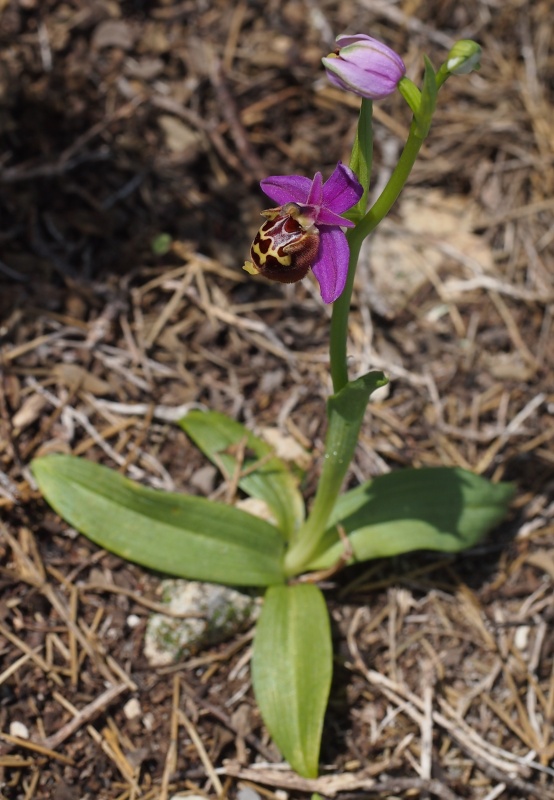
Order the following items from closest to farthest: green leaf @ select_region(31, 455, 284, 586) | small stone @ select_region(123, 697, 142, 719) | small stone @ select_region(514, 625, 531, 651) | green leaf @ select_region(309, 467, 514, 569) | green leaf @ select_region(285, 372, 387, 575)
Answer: green leaf @ select_region(285, 372, 387, 575) → small stone @ select_region(123, 697, 142, 719) → green leaf @ select_region(31, 455, 284, 586) → green leaf @ select_region(309, 467, 514, 569) → small stone @ select_region(514, 625, 531, 651)

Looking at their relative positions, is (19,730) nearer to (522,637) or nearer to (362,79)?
(522,637)

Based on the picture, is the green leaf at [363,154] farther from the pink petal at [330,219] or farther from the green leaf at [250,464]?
the green leaf at [250,464]

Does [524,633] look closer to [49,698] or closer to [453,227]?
[49,698]

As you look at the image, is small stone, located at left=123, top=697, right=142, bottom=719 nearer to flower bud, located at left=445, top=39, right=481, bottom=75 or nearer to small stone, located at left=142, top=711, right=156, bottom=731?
small stone, located at left=142, top=711, right=156, bottom=731

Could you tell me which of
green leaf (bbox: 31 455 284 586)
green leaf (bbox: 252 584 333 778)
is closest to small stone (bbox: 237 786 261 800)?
green leaf (bbox: 252 584 333 778)

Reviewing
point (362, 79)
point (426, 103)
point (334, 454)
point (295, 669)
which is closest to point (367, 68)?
point (362, 79)

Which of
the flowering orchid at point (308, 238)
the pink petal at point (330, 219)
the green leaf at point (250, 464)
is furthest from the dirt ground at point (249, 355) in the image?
the pink petal at point (330, 219)

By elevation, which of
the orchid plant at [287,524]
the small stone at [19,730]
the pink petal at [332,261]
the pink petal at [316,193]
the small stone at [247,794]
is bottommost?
the small stone at [247,794]
